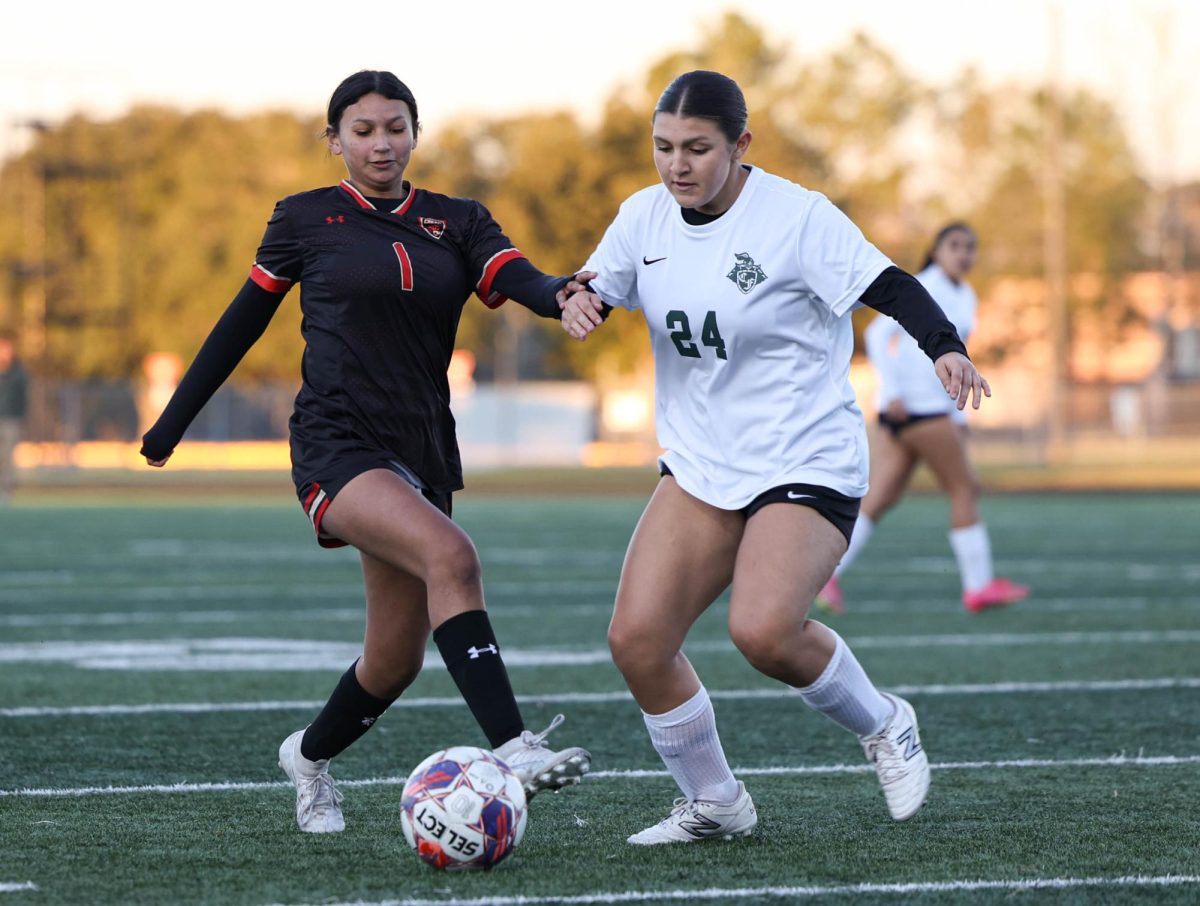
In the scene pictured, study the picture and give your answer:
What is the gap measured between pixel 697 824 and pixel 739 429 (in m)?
1.04

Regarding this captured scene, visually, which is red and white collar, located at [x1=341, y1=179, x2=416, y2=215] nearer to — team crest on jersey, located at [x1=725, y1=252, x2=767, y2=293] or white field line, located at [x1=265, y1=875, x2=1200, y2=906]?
team crest on jersey, located at [x1=725, y1=252, x2=767, y2=293]

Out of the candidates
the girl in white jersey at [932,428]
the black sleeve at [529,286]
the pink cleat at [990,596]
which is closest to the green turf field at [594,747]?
the pink cleat at [990,596]

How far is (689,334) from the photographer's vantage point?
17.2ft

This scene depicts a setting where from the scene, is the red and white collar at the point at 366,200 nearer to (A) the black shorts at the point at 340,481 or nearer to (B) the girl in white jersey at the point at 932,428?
(A) the black shorts at the point at 340,481

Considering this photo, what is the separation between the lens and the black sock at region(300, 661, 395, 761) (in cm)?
551

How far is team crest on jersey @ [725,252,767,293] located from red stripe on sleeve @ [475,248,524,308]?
2.18 feet

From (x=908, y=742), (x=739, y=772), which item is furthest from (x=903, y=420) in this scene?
(x=908, y=742)

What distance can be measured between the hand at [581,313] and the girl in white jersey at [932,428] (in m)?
6.42

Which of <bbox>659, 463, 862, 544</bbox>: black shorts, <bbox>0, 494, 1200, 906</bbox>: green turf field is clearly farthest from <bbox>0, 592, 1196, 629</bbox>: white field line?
<bbox>659, 463, 862, 544</bbox>: black shorts

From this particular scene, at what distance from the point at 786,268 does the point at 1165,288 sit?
47.0m

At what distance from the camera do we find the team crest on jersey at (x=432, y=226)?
5473 millimetres

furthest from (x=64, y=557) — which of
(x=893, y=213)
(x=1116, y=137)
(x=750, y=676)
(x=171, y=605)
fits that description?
(x=1116, y=137)

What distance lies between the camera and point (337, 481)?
17.2ft

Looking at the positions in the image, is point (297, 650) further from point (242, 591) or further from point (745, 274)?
point (745, 274)
